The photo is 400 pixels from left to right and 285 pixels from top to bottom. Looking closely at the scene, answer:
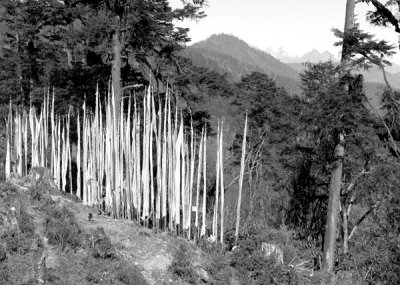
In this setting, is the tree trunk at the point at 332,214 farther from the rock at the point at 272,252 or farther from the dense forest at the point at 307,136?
the rock at the point at 272,252

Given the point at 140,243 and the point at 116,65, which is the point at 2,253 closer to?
the point at 140,243

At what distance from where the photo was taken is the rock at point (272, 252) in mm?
7953

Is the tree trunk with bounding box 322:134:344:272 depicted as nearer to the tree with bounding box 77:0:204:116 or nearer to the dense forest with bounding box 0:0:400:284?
the dense forest with bounding box 0:0:400:284

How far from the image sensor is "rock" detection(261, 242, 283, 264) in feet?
26.1

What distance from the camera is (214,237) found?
7.80m

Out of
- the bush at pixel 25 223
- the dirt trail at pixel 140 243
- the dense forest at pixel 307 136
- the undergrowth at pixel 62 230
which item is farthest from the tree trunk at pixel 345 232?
the bush at pixel 25 223

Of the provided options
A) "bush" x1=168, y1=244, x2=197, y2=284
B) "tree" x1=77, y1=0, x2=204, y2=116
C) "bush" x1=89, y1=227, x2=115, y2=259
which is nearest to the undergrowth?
"bush" x1=89, y1=227, x2=115, y2=259

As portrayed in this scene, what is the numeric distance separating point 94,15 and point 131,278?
7.33 m

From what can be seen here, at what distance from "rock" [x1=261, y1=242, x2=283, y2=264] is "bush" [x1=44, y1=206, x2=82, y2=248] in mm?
3466

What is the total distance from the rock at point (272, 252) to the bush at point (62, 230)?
3.47m

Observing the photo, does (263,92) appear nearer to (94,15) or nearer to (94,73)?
(94,73)

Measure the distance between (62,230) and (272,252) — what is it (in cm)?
393

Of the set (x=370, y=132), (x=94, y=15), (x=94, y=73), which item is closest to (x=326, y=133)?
(x=370, y=132)

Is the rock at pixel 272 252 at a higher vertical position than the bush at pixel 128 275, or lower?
lower
